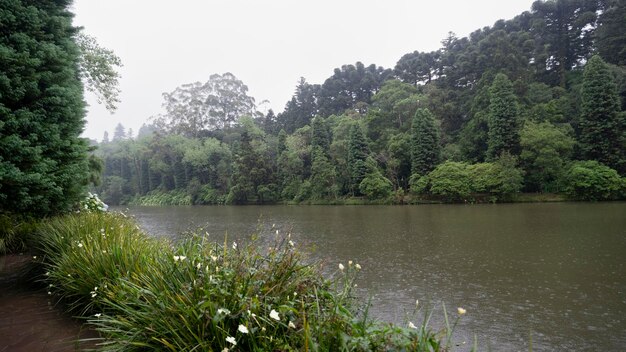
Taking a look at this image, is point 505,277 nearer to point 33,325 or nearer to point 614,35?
point 33,325

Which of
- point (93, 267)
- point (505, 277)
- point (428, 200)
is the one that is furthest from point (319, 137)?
point (93, 267)

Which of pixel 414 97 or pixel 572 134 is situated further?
pixel 414 97

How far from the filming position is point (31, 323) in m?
3.23

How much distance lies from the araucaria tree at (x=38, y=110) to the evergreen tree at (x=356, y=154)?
26438 mm

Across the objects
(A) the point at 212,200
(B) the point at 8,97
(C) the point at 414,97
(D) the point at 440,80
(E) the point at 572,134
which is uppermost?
(D) the point at 440,80

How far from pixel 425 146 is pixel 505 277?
2378 centimetres

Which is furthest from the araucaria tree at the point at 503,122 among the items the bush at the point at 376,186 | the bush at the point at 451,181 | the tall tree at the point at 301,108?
the tall tree at the point at 301,108

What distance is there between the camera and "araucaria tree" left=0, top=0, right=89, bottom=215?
5297 millimetres

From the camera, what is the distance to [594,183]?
22812mm

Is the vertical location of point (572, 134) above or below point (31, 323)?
above

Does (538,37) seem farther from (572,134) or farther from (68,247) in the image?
(68,247)

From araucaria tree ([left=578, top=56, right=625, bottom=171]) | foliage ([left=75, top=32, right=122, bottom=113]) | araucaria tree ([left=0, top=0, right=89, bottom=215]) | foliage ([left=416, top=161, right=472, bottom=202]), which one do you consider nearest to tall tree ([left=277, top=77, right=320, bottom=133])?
foliage ([left=416, top=161, right=472, bottom=202])

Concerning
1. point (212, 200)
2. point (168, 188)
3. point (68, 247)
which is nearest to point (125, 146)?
point (168, 188)

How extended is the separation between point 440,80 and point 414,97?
5687 millimetres
